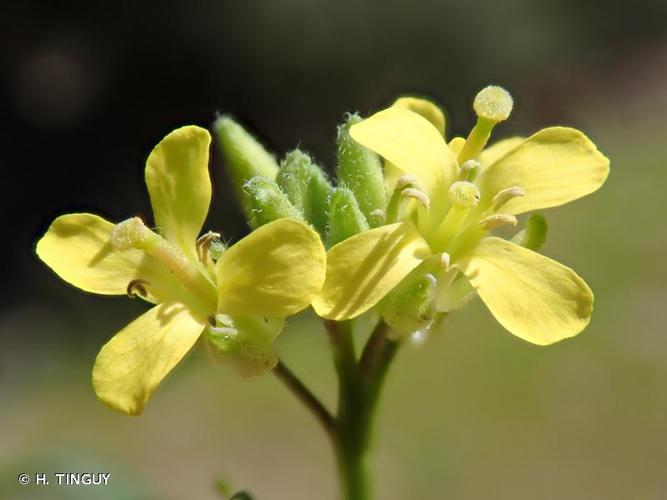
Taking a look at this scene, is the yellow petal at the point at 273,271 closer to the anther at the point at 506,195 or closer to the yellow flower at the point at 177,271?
the yellow flower at the point at 177,271

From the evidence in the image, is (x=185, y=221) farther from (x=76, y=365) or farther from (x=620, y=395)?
(x=76, y=365)

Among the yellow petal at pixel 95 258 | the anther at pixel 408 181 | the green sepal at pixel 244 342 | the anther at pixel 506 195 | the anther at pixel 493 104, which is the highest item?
the anther at pixel 493 104

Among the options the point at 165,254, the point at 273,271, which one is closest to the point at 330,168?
the point at 165,254

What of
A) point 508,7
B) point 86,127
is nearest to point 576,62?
point 508,7

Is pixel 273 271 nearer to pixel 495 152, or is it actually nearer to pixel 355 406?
pixel 355 406

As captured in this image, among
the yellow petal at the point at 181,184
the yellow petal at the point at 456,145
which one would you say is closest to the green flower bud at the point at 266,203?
the yellow petal at the point at 181,184

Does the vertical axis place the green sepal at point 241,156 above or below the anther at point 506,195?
below
